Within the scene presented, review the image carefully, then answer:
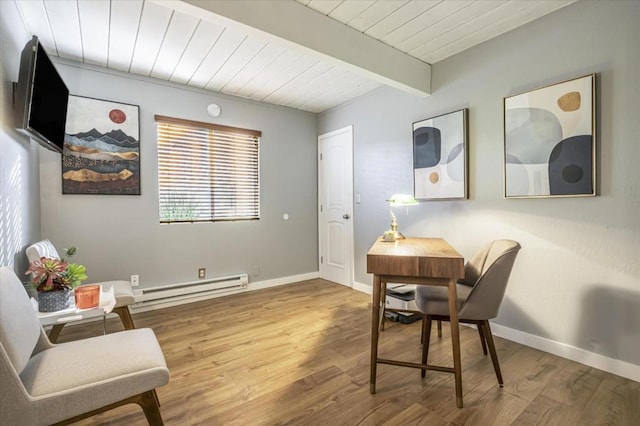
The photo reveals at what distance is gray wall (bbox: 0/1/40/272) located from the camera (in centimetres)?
167

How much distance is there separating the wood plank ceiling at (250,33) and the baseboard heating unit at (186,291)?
7.72 ft

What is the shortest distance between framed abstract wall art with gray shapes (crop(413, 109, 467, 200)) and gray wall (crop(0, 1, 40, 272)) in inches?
126

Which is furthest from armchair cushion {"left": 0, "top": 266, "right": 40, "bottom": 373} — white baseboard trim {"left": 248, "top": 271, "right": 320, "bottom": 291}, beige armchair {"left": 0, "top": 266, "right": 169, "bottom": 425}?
white baseboard trim {"left": 248, "top": 271, "right": 320, "bottom": 291}

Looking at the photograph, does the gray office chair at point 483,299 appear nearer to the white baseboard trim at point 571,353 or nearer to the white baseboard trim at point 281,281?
the white baseboard trim at point 571,353

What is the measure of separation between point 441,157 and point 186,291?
3169mm

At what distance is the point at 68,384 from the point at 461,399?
1870mm

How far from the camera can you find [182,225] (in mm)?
3447

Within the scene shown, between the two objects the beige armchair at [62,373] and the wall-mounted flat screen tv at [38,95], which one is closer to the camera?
the beige armchair at [62,373]

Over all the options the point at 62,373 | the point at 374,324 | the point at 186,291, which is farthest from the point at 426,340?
the point at 186,291

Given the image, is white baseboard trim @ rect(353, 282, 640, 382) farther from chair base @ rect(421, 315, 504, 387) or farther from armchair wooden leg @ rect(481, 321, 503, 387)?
armchair wooden leg @ rect(481, 321, 503, 387)

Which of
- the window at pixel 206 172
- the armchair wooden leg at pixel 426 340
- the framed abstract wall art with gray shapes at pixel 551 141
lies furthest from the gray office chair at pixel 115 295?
the framed abstract wall art with gray shapes at pixel 551 141

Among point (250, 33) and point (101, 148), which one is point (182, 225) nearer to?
point (101, 148)

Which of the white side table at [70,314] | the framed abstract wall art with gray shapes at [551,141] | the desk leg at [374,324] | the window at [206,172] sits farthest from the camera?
the window at [206,172]

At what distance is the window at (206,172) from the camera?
11.0 feet
